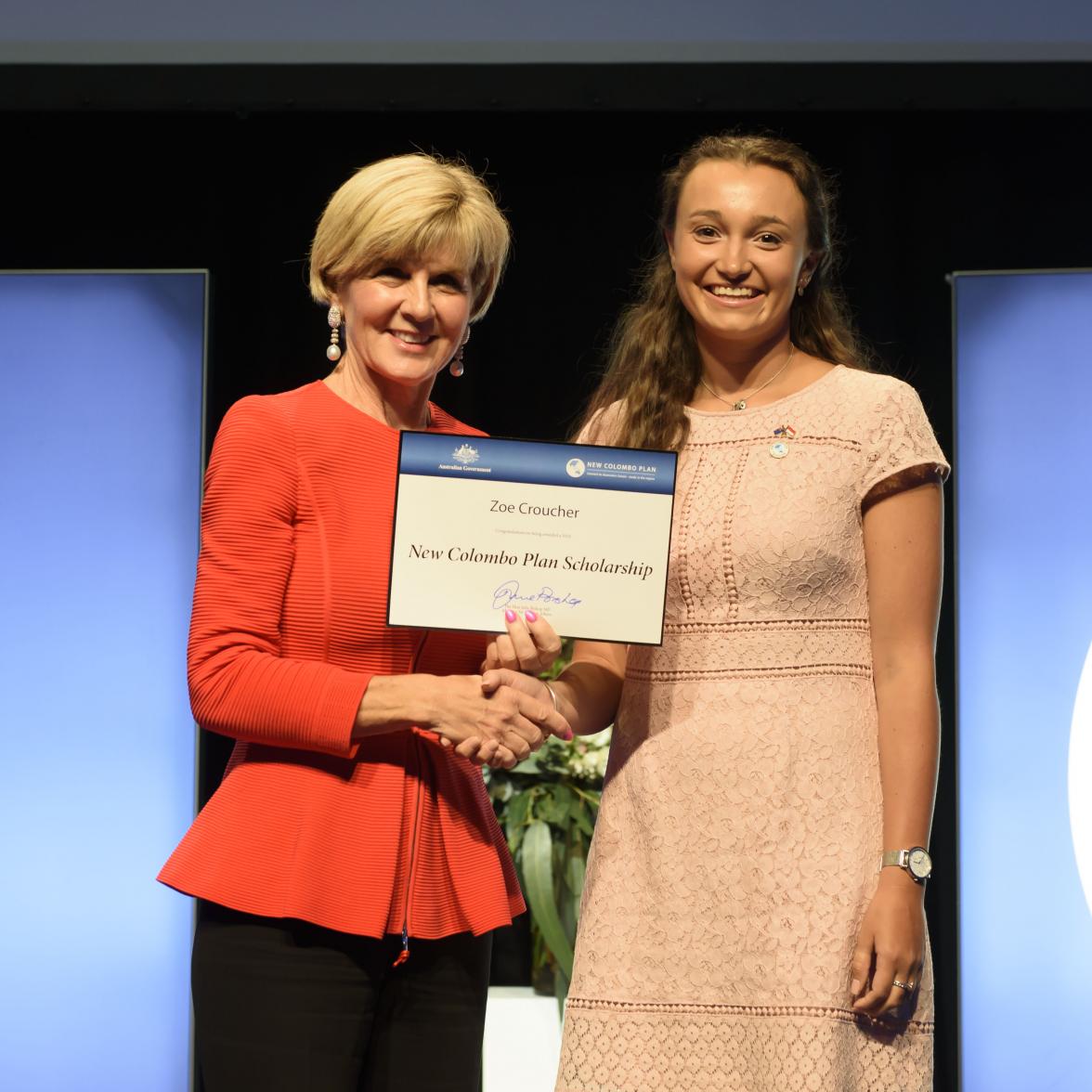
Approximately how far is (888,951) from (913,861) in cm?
10

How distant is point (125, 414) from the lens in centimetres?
354

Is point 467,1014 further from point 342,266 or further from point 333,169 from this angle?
point 333,169

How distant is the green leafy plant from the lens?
3072 millimetres

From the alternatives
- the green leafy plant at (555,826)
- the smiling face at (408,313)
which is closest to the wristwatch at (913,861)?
the smiling face at (408,313)

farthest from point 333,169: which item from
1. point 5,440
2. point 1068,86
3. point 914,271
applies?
point 1068,86

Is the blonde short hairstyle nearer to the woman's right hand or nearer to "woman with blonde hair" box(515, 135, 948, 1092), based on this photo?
"woman with blonde hair" box(515, 135, 948, 1092)

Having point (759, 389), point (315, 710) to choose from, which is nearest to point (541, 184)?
point (759, 389)

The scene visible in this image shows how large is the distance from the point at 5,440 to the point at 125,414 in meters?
0.29

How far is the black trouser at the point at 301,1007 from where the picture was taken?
1.57 metres

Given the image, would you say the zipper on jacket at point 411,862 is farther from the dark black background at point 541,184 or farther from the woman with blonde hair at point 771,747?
the dark black background at point 541,184

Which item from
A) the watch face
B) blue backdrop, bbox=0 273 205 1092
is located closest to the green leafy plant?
blue backdrop, bbox=0 273 205 1092

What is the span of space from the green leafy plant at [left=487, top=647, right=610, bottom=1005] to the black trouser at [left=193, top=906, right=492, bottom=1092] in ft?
4.69
